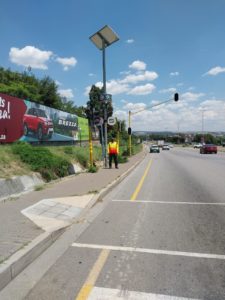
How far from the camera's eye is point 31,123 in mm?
19062

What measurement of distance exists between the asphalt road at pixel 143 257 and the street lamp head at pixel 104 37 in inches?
471

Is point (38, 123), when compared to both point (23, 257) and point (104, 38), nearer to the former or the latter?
point (104, 38)

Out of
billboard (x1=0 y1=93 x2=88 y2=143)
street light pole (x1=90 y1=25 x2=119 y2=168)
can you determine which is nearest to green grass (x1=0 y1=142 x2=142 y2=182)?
billboard (x1=0 y1=93 x2=88 y2=143)

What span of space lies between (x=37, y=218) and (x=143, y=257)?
269cm

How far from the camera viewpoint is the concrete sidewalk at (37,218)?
4.53 meters

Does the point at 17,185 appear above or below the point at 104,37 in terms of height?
below

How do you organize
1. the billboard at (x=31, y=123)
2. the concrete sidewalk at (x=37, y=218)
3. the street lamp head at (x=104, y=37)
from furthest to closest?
the street lamp head at (x=104, y=37) → the billboard at (x=31, y=123) → the concrete sidewalk at (x=37, y=218)

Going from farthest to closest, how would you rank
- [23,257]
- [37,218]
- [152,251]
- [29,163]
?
[29,163]
[37,218]
[152,251]
[23,257]

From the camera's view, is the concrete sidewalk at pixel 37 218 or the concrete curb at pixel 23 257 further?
the concrete sidewalk at pixel 37 218

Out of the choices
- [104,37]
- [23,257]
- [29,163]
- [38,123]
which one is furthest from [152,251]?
[38,123]

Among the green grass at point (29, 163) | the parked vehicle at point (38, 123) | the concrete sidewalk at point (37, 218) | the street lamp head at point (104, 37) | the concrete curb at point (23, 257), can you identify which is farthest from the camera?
the parked vehicle at point (38, 123)

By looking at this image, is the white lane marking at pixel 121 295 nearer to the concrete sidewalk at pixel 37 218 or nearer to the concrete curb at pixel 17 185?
the concrete sidewalk at pixel 37 218

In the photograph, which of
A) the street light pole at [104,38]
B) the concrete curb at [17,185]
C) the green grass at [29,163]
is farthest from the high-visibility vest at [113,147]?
the concrete curb at [17,185]

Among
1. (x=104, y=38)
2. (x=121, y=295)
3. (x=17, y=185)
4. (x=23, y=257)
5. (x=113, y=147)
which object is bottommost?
(x=121, y=295)
